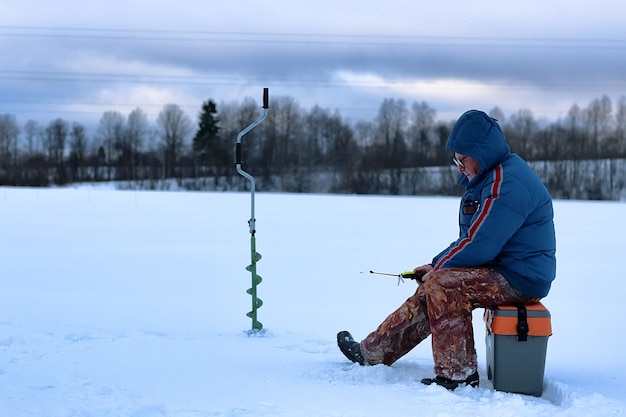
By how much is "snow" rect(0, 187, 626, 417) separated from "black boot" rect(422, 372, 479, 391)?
0.07 metres

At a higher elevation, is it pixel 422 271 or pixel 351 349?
pixel 422 271

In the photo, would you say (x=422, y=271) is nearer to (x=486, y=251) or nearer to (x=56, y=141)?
(x=486, y=251)

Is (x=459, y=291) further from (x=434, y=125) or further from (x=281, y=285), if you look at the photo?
(x=434, y=125)

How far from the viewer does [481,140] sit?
150 inches

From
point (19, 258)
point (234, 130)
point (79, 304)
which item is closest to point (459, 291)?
point (79, 304)

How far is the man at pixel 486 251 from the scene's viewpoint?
3.65 m

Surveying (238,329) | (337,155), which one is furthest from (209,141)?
→ (238,329)

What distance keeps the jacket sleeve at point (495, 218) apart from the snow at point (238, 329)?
806 mm

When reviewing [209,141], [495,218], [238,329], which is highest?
[209,141]

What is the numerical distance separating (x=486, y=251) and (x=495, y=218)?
21 cm

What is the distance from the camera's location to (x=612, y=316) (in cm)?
693

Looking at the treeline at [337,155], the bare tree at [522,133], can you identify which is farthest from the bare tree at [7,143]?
the bare tree at [522,133]

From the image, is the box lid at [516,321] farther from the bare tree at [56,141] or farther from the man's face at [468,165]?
the bare tree at [56,141]

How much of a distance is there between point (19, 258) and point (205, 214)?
36.1 ft
